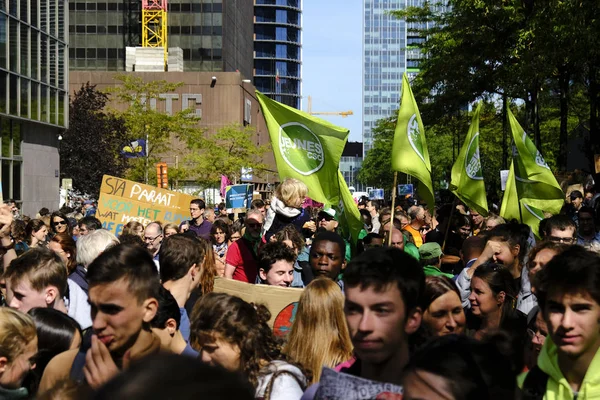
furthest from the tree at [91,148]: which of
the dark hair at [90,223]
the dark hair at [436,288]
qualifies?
the dark hair at [436,288]

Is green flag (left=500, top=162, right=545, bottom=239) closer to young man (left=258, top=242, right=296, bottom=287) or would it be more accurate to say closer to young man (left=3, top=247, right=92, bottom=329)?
young man (left=258, top=242, right=296, bottom=287)

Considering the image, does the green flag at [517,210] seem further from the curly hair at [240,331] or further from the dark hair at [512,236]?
the curly hair at [240,331]

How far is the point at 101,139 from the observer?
4488cm

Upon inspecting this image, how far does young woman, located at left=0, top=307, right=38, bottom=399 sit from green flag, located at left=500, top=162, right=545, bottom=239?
23.6ft

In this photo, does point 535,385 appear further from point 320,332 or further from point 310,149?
point 310,149

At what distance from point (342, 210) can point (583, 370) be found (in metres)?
5.55

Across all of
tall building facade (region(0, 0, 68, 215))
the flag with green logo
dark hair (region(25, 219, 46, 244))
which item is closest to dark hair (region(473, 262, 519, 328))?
the flag with green logo

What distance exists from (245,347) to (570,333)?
1.35 m

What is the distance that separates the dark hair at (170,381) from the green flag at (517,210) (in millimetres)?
9146

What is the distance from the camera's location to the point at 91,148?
4441 centimetres

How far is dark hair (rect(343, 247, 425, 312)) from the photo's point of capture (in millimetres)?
3088

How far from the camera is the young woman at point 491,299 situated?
5406 mm

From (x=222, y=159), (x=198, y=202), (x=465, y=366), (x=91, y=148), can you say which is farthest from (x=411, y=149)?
(x=222, y=159)

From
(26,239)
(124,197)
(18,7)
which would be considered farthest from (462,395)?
(18,7)
